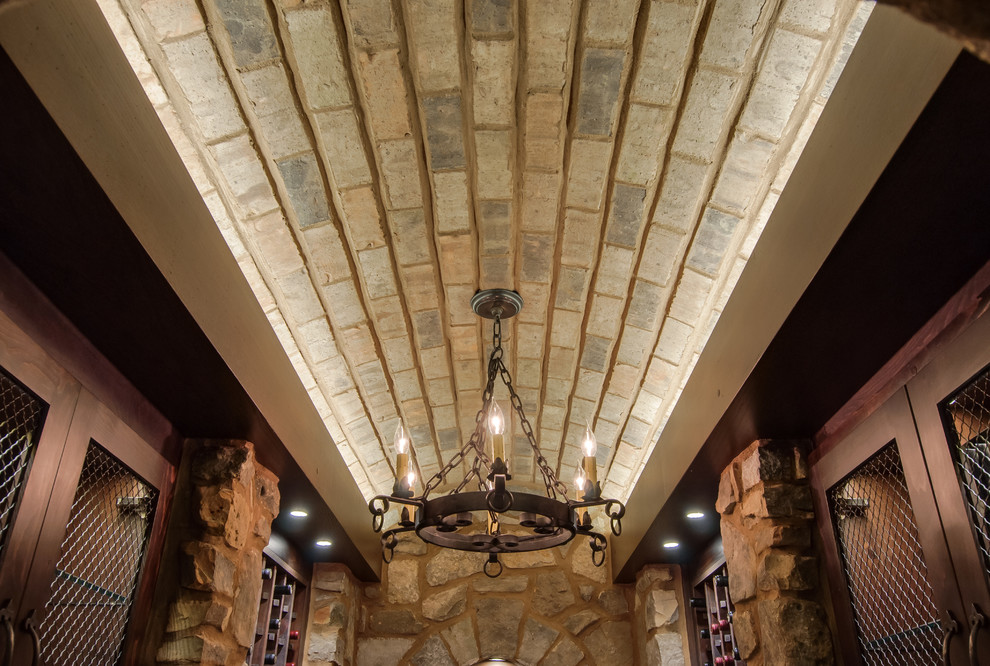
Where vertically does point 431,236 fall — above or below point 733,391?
above

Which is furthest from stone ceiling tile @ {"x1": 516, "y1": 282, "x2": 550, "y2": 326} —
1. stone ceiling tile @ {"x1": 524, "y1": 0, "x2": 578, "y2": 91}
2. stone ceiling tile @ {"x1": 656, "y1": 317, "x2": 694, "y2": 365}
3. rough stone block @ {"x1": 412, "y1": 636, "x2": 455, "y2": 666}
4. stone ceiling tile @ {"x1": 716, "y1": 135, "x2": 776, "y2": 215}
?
rough stone block @ {"x1": 412, "y1": 636, "x2": 455, "y2": 666}

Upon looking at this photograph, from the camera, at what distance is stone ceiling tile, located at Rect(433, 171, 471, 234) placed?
87.0 inches

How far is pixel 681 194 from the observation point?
2137 mm

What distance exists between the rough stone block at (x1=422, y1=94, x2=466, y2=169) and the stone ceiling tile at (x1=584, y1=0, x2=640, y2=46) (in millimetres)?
402

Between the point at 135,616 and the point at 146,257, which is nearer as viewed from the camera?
the point at 146,257

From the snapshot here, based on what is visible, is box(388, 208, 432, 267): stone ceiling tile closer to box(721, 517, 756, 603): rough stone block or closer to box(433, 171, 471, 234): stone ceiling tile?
box(433, 171, 471, 234): stone ceiling tile

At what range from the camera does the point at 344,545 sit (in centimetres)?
368

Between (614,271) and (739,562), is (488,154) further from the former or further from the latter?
(739,562)

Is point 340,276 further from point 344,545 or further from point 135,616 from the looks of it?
point 344,545

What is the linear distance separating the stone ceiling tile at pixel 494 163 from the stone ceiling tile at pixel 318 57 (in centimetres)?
41

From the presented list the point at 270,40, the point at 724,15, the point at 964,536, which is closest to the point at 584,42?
the point at 724,15

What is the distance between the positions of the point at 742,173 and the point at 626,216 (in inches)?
15.6

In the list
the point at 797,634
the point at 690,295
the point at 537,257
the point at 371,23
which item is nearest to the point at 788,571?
the point at 797,634

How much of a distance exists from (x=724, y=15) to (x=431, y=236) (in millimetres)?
1143
